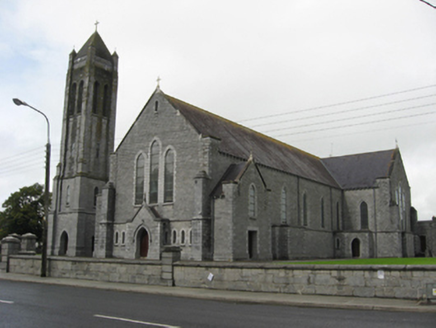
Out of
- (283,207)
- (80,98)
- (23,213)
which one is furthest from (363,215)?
(23,213)

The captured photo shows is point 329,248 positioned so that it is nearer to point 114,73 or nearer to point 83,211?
point 83,211

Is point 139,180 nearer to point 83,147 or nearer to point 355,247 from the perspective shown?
point 83,147

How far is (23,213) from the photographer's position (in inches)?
2625

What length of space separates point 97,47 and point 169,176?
2393cm

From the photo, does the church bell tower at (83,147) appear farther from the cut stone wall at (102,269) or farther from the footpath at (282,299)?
the footpath at (282,299)

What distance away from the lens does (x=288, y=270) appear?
17547 mm

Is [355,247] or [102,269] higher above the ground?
[355,247]

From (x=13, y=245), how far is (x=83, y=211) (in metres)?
16.4

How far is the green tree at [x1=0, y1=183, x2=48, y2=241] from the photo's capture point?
66.2 meters

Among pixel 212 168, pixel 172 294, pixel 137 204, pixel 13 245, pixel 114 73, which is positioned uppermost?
pixel 114 73

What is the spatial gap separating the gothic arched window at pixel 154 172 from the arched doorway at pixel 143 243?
103 inches

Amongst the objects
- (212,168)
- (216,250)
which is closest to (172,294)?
(216,250)

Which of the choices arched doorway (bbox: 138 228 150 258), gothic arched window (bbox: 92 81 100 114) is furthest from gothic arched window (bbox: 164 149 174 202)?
gothic arched window (bbox: 92 81 100 114)

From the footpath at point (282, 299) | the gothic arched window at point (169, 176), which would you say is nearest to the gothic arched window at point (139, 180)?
the gothic arched window at point (169, 176)
